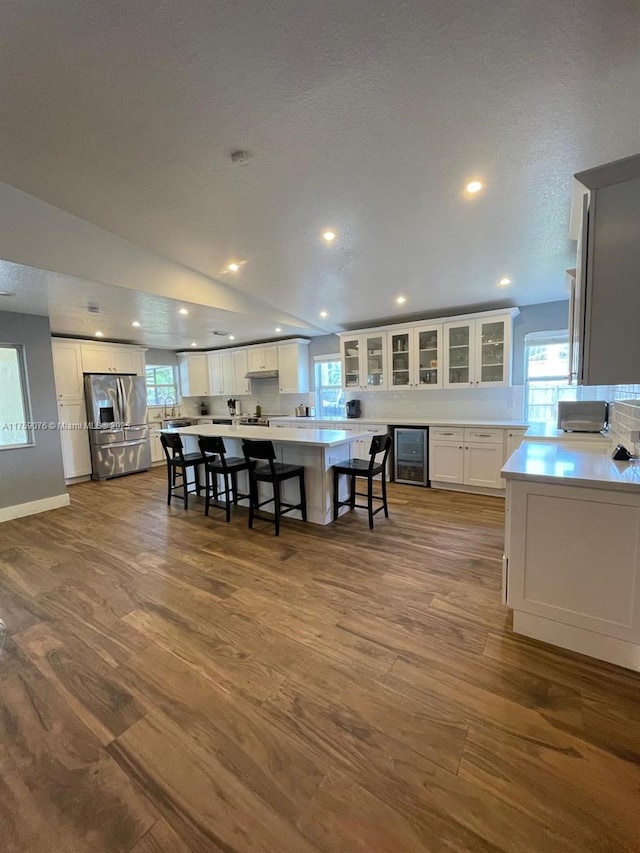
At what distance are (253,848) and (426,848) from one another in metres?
0.53

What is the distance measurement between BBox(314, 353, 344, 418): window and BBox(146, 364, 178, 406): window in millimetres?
3407

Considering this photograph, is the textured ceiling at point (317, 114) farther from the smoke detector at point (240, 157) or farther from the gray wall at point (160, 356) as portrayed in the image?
the gray wall at point (160, 356)

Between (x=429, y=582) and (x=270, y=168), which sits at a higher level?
(x=270, y=168)

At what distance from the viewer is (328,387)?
6.70 m

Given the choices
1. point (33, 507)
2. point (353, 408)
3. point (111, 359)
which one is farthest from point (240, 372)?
point (33, 507)

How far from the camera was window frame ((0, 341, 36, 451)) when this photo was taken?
4348 mm

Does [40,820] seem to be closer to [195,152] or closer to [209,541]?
[209,541]

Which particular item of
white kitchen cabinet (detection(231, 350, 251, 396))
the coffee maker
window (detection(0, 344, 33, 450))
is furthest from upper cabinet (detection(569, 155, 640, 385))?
white kitchen cabinet (detection(231, 350, 251, 396))

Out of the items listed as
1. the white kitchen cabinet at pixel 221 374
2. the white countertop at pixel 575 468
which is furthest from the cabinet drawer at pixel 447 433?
the white kitchen cabinet at pixel 221 374

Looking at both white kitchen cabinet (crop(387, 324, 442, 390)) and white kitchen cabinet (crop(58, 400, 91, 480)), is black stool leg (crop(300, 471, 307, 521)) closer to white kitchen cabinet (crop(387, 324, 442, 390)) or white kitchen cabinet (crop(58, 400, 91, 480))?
white kitchen cabinet (crop(387, 324, 442, 390))

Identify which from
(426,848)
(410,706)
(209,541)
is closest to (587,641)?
(410,706)

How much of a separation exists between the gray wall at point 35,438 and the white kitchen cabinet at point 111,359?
4.82 feet

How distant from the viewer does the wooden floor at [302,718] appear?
3.76 feet

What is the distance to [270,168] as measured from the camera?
2102mm
